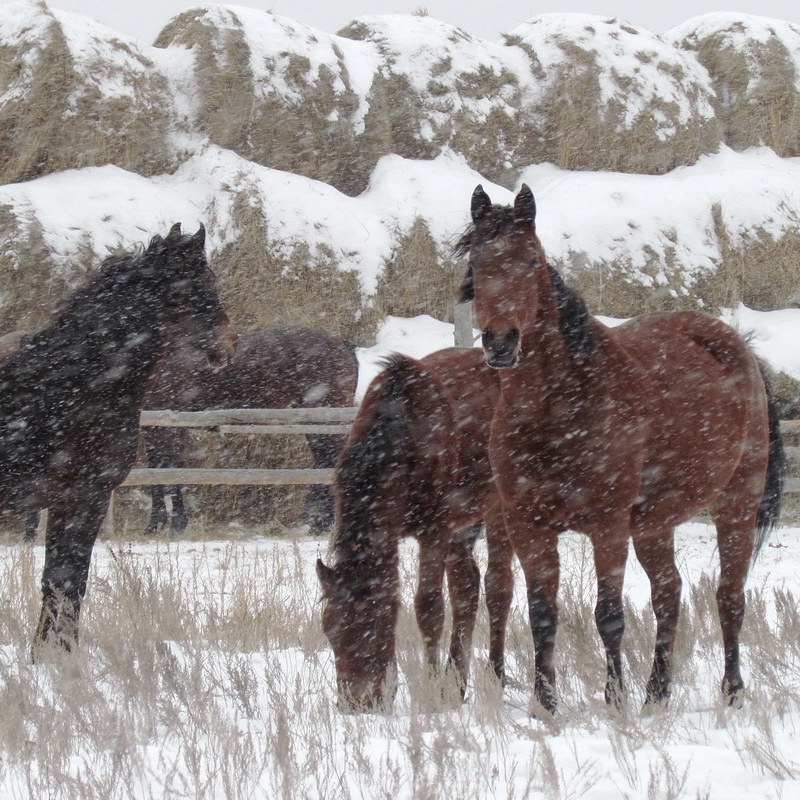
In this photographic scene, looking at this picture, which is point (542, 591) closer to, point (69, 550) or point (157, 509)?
point (69, 550)

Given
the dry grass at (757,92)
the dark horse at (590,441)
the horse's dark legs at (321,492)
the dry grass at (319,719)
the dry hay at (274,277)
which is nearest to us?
the dry grass at (319,719)

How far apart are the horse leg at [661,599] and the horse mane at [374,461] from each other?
99 cm

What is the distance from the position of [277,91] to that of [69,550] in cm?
872

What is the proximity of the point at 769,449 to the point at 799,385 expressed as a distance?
6.41m

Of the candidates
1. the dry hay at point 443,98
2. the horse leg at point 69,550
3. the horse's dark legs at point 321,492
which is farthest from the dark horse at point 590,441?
the dry hay at point 443,98

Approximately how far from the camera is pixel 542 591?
3445mm

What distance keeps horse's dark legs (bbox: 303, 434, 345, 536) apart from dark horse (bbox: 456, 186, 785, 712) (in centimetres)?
526

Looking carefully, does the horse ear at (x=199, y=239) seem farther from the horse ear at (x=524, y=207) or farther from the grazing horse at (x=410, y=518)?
the horse ear at (x=524, y=207)

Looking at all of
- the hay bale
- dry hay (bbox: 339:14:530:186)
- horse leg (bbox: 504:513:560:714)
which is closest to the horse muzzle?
horse leg (bbox: 504:513:560:714)

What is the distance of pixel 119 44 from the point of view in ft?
37.7

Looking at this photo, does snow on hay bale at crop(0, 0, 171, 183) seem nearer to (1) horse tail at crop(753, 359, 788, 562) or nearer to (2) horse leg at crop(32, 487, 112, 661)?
(2) horse leg at crop(32, 487, 112, 661)

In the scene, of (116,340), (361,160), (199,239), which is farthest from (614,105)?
(116,340)

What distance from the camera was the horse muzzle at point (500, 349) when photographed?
3.04 meters

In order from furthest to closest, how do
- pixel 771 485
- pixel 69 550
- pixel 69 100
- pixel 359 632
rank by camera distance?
pixel 69 100
pixel 771 485
pixel 69 550
pixel 359 632
